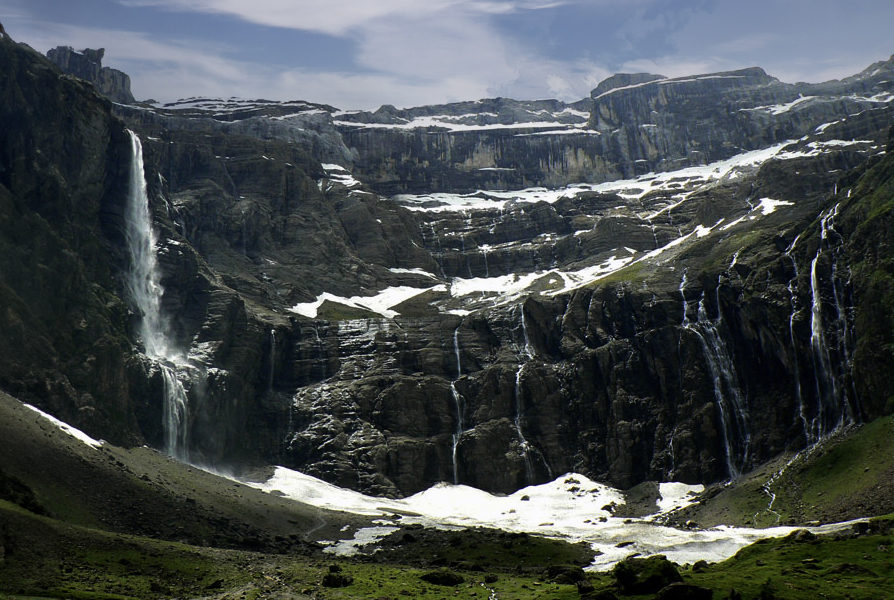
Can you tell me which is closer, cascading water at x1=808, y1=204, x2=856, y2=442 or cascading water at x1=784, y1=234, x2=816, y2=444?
cascading water at x1=808, y1=204, x2=856, y2=442

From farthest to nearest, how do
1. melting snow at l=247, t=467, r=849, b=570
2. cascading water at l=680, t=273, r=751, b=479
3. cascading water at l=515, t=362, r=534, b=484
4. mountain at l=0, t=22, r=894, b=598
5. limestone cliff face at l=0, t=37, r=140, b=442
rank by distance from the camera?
cascading water at l=515, t=362, r=534, b=484 < cascading water at l=680, t=273, r=751, b=479 < limestone cliff face at l=0, t=37, r=140, b=442 < mountain at l=0, t=22, r=894, b=598 < melting snow at l=247, t=467, r=849, b=570

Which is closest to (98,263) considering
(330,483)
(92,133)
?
(92,133)

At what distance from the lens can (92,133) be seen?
150 metres

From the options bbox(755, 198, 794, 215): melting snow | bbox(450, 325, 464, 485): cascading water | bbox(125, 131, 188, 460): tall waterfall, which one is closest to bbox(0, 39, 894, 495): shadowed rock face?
bbox(450, 325, 464, 485): cascading water

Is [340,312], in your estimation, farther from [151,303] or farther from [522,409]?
[522,409]

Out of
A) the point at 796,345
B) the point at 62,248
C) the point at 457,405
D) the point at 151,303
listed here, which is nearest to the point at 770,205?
the point at 796,345

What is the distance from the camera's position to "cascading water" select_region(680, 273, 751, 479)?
126 m

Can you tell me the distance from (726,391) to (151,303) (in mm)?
95787

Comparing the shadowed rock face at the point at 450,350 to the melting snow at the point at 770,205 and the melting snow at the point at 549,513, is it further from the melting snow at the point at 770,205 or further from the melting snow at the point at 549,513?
the melting snow at the point at 770,205

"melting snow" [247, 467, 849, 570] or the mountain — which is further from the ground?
the mountain

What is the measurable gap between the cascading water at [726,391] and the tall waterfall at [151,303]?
8101 centimetres

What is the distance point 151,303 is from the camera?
488ft

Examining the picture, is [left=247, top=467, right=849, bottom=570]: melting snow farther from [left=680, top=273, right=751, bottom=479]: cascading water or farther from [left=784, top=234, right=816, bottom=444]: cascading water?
[left=784, top=234, right=816, bottom=444]: cascading water

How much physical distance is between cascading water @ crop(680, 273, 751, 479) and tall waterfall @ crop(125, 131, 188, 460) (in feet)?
266
